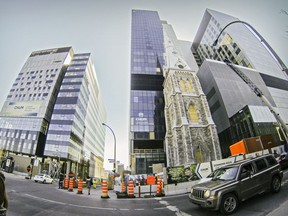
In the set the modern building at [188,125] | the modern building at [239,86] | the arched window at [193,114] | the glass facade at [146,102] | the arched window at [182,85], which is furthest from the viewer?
the glass facade at [146,102]

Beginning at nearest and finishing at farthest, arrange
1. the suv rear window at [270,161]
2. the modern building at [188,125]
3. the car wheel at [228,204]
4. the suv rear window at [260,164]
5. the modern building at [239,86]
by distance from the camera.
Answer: the car wheel at [228,204] → the suv rear window at [260,164] → the suv rear window at [270,161] → the modern building at [188,125] → the modern building at [239,86]

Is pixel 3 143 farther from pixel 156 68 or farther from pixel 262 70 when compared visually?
pixel 262 70

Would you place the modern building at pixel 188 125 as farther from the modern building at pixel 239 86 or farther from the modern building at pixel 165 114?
the modern building at pixel 239 86

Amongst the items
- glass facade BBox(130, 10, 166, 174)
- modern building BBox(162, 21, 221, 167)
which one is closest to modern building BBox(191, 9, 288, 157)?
modern building BBox(162, 21, 221, 167)

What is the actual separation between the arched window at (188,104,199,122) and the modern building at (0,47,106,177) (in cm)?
Answer: 3536

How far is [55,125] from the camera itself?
50.3 metres

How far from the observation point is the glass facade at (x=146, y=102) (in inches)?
1603

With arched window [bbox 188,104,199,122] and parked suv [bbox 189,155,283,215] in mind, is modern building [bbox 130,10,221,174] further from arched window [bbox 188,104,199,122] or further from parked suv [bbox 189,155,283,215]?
parked suv [bbox 189,155,283,215]

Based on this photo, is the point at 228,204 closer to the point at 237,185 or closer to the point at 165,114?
the point at 237,185

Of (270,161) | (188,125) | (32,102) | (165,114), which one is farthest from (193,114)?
(32,102)

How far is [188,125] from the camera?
30.5m

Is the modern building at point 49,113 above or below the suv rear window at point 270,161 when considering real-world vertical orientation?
above

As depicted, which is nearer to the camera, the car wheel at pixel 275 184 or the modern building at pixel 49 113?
the car wheel at pixel 275 184

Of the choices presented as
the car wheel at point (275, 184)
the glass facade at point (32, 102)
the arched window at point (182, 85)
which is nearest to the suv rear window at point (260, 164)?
the car wheel at point (275, 184)
